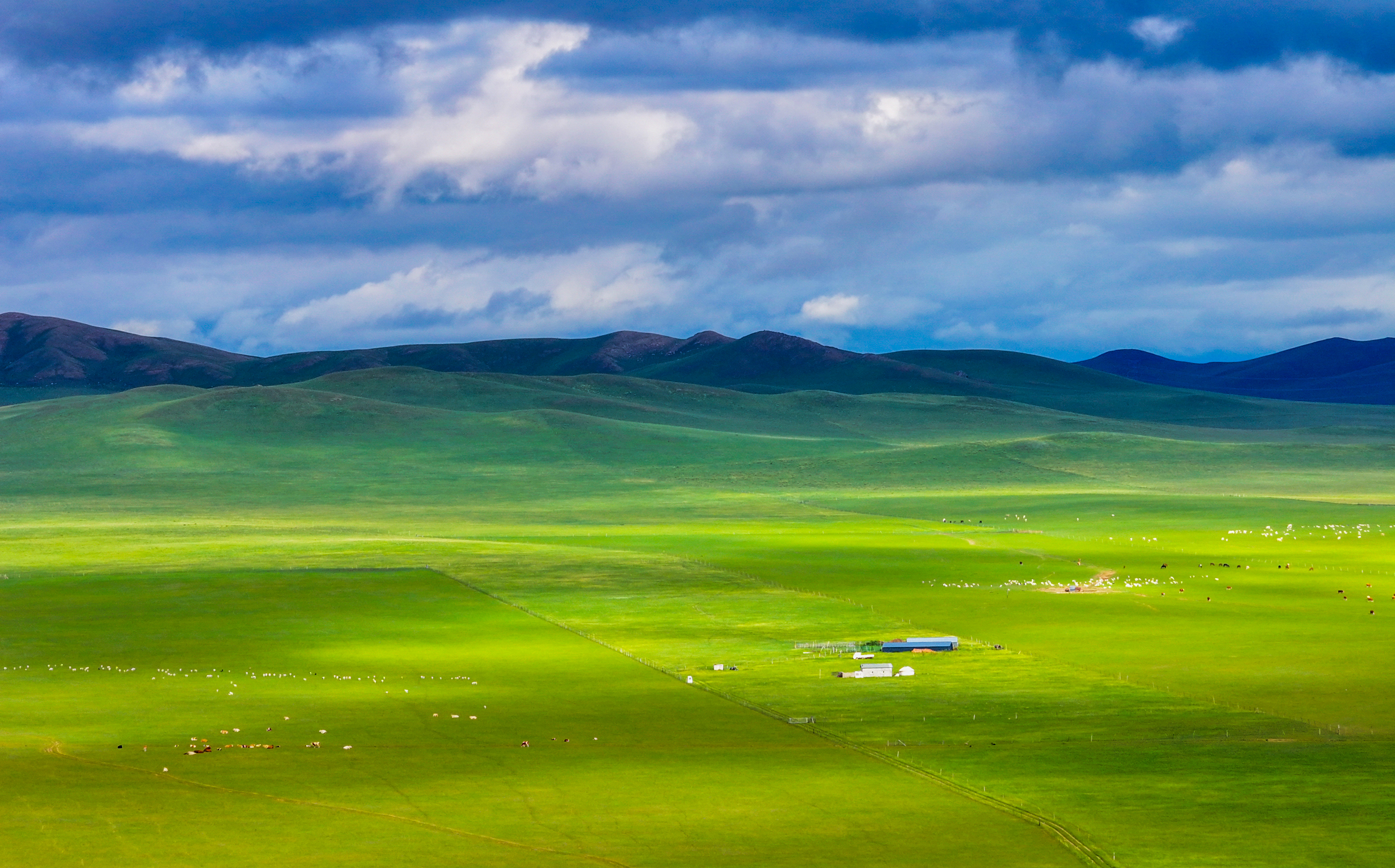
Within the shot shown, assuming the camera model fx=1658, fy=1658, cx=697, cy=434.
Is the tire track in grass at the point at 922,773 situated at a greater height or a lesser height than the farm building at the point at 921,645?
lesser

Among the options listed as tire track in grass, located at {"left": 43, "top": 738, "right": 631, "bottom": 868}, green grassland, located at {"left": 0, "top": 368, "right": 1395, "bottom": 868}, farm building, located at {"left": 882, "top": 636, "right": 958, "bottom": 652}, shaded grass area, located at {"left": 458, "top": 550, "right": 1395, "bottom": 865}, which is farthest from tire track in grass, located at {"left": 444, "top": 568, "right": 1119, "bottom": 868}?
tire track in grass, located at {"left": 43, "top": 738, "right": 631, "bottom": 868}

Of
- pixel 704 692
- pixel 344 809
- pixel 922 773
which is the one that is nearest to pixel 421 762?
A: pixel 344 809

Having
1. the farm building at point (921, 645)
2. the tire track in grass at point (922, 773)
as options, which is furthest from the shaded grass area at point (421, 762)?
the farm building at point (921, 645)

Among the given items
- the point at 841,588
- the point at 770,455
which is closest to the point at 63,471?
the point at 770,455

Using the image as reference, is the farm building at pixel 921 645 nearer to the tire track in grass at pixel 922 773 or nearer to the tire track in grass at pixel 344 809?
the tire track in grass at pixel 922 773

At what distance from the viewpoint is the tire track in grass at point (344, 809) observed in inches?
1379

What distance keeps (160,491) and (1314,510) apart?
106m

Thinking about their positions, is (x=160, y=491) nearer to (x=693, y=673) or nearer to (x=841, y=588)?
(x=841, y=588)

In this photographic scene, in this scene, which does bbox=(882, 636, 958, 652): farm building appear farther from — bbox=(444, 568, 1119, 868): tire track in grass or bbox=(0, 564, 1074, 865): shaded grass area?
bbox=(0, 564, 1074, 865): shaded grass area

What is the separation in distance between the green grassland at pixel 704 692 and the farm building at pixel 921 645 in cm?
144

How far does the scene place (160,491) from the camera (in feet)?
531

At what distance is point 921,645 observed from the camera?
6200 cm

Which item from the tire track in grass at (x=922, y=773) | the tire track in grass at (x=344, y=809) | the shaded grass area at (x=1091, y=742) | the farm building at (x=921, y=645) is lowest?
the tire track in grass at (x=344, y=809)

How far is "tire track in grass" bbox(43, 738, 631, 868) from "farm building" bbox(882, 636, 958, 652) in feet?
88.8
